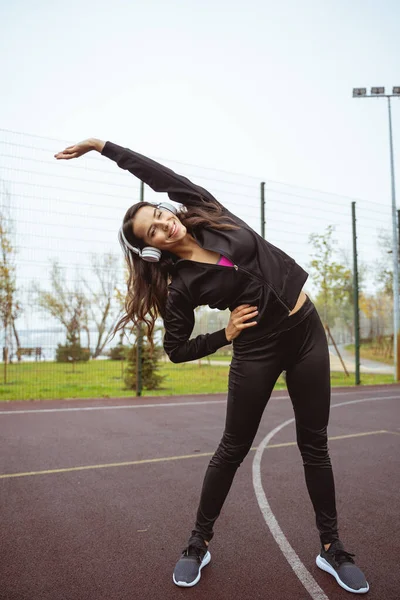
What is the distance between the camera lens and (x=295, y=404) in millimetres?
2359

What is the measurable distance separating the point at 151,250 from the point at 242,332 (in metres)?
0.63

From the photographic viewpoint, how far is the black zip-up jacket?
222 centimetres

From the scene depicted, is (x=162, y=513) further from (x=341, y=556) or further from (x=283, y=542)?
(x=341, y=556)

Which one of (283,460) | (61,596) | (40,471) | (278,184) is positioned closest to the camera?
(61,596)

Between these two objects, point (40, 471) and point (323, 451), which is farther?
point (40, 471)

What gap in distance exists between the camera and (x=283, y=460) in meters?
4.59

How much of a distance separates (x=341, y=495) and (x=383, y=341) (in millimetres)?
13933

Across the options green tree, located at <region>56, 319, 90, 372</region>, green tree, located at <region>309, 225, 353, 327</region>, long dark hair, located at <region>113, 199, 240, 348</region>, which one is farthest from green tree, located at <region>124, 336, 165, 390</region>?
long dark hair, located at <region>113, 199, 240, 348</region>

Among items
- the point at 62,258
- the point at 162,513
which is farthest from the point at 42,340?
the point at 162,513

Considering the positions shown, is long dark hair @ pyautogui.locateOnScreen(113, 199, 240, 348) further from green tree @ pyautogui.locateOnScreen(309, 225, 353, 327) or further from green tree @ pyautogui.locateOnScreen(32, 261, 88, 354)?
green tree @ pyautogui.locateOnScreen(309, 225, 353, 327)

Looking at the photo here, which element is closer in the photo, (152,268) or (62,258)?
(152,268)

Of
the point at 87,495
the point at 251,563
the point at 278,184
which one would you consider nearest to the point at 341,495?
the point at 251,563

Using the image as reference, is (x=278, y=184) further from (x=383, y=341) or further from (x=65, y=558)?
(x=65, y=558)

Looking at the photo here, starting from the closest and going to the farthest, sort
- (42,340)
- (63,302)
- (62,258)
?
(62,258), (42,340), (63,302)
